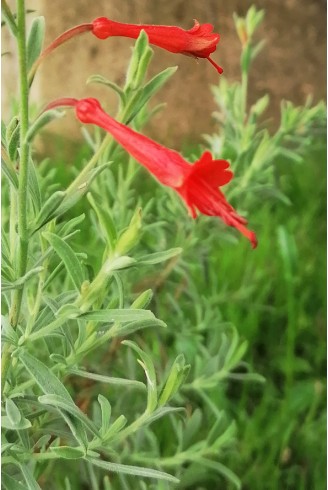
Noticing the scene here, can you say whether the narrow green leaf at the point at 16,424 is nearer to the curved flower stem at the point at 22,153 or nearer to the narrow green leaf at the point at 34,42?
the curved flower stem at the point at 22,153

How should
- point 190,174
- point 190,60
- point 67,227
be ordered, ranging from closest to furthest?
point 190,174 → point 67,227 → point 190,60

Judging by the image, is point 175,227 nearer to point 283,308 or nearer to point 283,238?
point 283,238

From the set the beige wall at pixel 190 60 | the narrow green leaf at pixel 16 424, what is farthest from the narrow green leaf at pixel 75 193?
the beige wall at pixel 190 60

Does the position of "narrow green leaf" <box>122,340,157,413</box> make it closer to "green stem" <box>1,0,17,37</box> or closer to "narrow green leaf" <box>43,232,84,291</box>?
"narrow green leaf" <box>43,232,84,291</box>

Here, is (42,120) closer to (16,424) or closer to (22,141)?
(22,141)

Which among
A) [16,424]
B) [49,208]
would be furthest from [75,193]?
[16,424]

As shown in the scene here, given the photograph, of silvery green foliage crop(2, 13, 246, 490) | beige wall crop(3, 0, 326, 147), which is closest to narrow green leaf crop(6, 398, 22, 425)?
silvery green foliage crop(2, 13, 246, 490)

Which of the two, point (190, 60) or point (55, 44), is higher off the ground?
point (55, 44)
